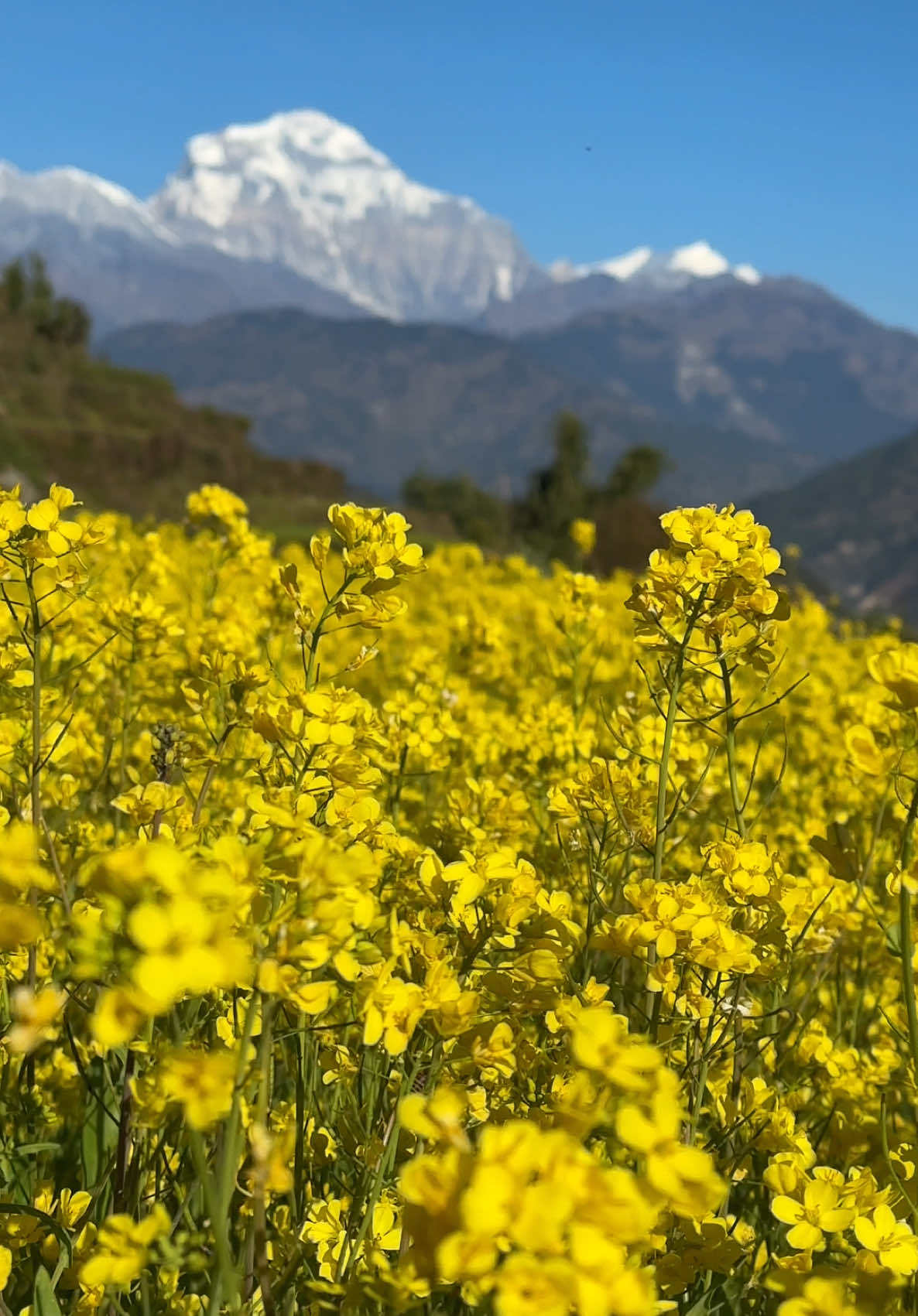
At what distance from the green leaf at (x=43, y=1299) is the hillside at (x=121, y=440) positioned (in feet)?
115

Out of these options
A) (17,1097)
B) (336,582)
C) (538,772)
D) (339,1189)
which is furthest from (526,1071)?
(336,582)

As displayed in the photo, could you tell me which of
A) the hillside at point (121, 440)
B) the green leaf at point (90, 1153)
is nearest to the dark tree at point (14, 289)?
the hillside at point (121, 440)

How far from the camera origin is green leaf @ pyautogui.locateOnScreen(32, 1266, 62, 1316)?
159cm

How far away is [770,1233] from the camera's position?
211 centimetres

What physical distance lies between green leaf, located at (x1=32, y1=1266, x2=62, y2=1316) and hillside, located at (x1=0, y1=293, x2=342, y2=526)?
35188 millimetres

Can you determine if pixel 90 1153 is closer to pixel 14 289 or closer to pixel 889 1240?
pixel 889 1240

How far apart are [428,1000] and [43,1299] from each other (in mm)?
838

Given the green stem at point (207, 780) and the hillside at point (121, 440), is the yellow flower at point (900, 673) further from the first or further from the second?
the hillside at point (121, 440)

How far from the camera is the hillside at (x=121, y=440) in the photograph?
4294cm

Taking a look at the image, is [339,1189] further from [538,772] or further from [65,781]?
[538,772]

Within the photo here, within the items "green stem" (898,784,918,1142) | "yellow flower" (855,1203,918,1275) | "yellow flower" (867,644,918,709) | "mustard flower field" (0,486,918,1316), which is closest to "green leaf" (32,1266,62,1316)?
"mustard flower field" (0,486,918,1316)

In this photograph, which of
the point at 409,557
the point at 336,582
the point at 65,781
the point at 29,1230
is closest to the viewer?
the point at 29,1230

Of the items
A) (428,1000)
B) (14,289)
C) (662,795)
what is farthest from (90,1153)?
(14,289)

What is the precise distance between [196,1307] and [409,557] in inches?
53.5
